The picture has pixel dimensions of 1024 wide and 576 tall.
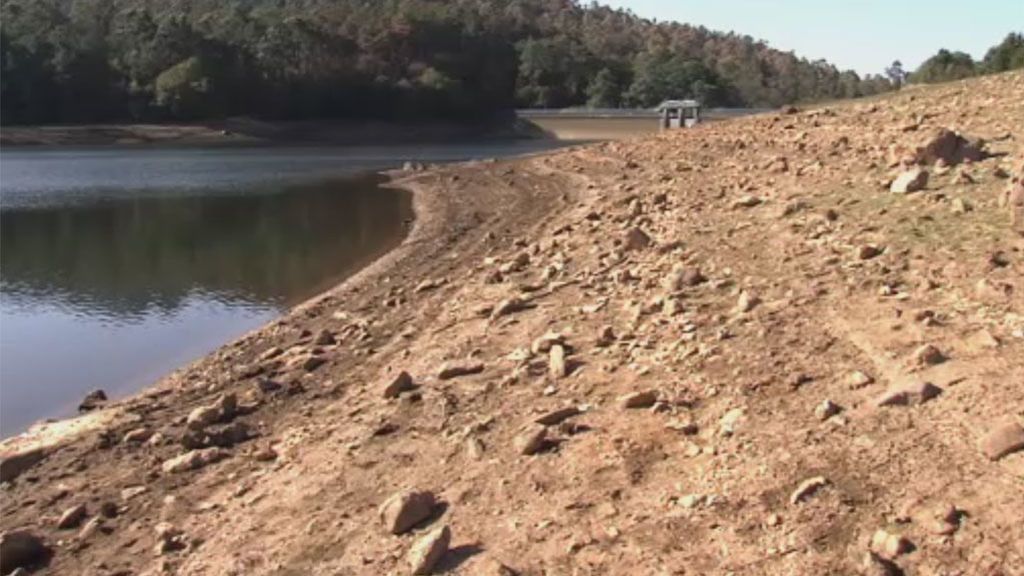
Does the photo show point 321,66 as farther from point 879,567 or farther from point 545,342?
point 879,567

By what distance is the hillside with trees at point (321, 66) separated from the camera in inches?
3494

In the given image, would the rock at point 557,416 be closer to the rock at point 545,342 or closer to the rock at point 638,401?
the rock at point 638,401

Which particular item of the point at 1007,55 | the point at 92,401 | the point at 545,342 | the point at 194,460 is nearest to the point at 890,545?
the point at 545,342

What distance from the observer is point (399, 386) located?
337 inches

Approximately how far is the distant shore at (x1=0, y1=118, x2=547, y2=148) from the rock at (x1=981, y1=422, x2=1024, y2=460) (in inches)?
3115

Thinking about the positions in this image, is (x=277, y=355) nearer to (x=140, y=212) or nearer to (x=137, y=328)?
(x=137, y=328)

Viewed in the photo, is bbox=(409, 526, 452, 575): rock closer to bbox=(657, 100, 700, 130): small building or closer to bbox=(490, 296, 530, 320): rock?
bbox=(490, 296, 530, 320): rock

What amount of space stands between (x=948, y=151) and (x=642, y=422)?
6308 mm

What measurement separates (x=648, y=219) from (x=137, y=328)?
6.93m

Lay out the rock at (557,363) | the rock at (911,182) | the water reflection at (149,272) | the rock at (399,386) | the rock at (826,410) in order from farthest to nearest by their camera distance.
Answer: the water reflection at (149,272)
the rock at (911,182)
the rock at (399,386)
the rock at (557,363)
the rock at (826,410)

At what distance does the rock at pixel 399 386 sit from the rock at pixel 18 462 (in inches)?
98.3

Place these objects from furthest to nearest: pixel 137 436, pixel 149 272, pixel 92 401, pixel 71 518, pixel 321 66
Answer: pixel 321 66
pixel 149 272
pixel 92 401
pixel 137 436
pixel 71 518

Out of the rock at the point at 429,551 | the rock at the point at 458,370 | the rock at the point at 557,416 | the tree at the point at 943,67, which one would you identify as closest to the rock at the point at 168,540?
the rock at the point at 429,551

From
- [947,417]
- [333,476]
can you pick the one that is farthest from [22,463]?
[947,417]
